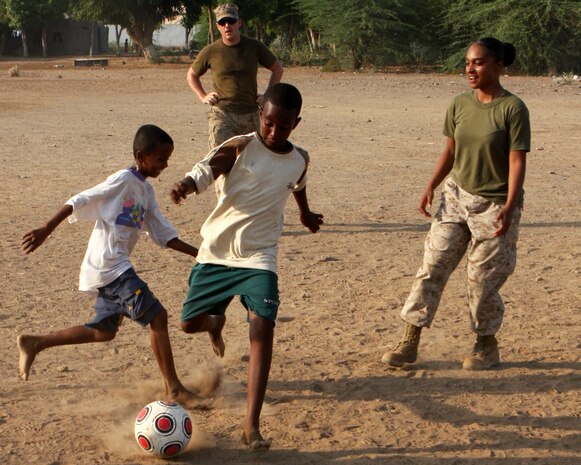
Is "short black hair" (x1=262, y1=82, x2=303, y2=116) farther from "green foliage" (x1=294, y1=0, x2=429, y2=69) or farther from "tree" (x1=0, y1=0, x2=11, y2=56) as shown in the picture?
"tree" (x1=0, y1=0, x2=11, y2=56)

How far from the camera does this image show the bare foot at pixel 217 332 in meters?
4.98

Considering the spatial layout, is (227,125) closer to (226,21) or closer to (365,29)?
(226,21)

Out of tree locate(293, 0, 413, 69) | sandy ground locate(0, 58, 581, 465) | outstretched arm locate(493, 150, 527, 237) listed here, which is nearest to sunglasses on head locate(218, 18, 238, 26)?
sandy ground locate(0, 58, 581, 465)

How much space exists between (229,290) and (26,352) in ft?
3.46

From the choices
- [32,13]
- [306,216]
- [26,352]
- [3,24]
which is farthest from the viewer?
[3,24]

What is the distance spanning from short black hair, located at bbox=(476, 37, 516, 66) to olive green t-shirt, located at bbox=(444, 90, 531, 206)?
189 millimetres

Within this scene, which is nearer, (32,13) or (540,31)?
(540,31)

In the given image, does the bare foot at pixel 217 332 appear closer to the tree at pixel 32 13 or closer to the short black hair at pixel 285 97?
the short black hair at pixel 285 97

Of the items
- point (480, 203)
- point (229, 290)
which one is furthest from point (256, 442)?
point (480, 203)

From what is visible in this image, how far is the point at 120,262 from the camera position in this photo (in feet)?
15.3

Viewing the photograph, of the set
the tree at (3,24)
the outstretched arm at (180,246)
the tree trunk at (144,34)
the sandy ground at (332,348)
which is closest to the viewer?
the sandy ground at (332,348)

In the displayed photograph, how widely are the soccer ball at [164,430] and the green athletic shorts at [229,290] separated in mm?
573

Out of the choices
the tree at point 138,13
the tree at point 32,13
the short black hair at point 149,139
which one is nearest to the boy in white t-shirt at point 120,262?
the short black hair at point 149,139

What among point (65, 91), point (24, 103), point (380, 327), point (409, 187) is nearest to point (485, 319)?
point (380, 327)
